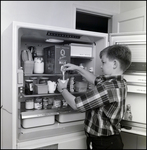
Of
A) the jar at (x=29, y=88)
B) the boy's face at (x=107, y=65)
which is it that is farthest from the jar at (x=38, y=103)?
the boy's face at (x=107, y=65)

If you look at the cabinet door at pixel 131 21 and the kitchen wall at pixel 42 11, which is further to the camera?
the cabinet door at pixel 131 21

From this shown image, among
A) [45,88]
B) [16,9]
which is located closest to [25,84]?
[45,88]

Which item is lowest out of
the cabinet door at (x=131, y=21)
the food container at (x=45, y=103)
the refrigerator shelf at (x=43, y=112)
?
the refrigerator shelf at (x=43, y=112)

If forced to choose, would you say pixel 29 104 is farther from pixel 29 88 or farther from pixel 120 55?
pixel 120 55

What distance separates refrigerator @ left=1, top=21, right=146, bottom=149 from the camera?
1.23m

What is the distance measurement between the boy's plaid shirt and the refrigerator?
323 mm

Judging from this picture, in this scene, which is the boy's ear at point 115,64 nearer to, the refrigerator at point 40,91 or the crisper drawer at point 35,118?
the refrigerator at point 40,91

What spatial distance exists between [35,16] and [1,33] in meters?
0.43

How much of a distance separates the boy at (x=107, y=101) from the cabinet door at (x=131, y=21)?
0.96 meters

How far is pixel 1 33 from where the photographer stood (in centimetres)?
169

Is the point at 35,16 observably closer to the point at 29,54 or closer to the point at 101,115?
the point at 29,54

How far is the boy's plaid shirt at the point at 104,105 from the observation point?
1061 mm

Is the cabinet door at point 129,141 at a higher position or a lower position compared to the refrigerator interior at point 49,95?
lower

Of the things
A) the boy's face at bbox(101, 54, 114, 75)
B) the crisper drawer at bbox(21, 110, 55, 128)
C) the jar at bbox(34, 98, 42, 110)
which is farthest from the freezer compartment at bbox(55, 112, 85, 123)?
the boy's face at bbox(101, 54, 114, 75)
